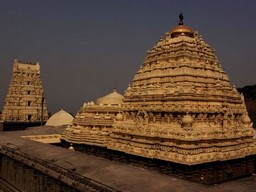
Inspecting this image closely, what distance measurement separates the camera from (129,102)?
67.4ft

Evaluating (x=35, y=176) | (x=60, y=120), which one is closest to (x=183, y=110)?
(x=35, y=176)

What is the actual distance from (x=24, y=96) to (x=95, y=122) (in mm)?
25401

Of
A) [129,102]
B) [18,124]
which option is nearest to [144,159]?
[129,102]

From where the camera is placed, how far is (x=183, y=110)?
53.2 feet

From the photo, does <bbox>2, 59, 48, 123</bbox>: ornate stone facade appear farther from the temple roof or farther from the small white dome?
the temple roof

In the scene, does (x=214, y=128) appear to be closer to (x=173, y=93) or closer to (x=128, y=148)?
(x=173, y=93)

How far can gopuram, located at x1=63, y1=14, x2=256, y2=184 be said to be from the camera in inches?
616

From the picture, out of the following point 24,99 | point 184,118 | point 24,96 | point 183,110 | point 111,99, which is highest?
point 24,96

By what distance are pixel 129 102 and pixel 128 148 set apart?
3.55 m

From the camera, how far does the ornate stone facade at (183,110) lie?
15.8 metres

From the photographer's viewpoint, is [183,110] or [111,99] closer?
[183,110]

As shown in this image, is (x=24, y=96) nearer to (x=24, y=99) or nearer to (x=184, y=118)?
(x=24, y=99)

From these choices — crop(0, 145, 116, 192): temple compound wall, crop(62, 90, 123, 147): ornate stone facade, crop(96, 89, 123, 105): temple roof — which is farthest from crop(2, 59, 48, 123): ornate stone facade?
crop(0, 145, 116, 192): temple compound wall

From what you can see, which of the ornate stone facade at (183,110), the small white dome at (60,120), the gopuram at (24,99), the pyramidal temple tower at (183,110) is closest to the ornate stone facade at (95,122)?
the pyramidal temple tower at (183,110)
